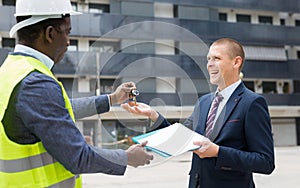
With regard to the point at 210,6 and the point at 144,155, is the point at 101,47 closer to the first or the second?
the point at 144,155

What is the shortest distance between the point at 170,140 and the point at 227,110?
0.56 meters

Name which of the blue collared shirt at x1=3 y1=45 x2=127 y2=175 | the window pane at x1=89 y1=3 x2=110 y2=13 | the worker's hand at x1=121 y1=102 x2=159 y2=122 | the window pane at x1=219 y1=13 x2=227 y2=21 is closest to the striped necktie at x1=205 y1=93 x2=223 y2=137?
the worker's hand at x1=121 y1=102 x2=159 y2=122

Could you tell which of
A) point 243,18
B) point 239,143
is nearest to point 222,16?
point 243,18

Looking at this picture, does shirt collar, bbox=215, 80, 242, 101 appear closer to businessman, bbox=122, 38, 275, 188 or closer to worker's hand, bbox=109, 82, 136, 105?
businessman, bbox=122, 38, 275, 188

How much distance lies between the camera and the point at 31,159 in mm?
1452

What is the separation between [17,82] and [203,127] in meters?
0.86

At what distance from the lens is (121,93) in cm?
170

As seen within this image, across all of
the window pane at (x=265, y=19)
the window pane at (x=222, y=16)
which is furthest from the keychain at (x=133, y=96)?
the window pane at (x=265, y=19)

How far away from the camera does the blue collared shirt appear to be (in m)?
1.36

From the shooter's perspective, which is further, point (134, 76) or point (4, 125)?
point (134, 76)

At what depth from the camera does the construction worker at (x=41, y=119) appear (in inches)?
53.9

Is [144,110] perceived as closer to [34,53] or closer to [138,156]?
[138,156]

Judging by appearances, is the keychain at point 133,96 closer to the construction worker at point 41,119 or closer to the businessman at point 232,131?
the construction worker at point 41,119

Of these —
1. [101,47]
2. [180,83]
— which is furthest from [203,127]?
[101,47]
